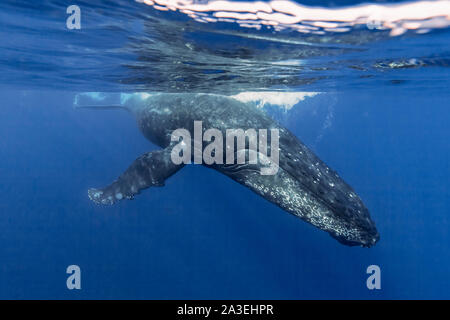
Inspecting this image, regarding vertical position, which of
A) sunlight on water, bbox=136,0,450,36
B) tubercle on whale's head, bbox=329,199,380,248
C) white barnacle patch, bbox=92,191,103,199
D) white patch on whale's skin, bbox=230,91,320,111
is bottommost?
tubercle on whale's head, bbox=329,199,380,248

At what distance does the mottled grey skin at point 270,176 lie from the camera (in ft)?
24.6

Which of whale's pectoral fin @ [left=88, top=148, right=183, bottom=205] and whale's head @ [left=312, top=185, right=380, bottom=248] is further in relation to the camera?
whale's pectoral fin @ [left=88, top=148, right=183, bottom=205]

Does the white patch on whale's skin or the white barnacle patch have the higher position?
the white patch on whale's skin

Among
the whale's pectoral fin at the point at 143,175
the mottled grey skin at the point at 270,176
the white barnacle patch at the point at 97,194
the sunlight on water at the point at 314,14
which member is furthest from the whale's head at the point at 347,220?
the white barnacle patch at the point at 97,194

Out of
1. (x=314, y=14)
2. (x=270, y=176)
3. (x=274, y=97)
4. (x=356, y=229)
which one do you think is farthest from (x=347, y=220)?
(x=274, y=97)

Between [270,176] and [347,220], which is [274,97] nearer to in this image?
[270,176]

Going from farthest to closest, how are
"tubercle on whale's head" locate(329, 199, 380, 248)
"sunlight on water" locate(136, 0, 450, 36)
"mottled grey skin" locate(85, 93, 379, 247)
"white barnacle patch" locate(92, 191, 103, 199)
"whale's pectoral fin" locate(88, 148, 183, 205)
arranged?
"white barnacle patch" locate(92, 191, 103, 199)
"whale's pectoral fin" locate(88, 148, 183, 205)
"sunlight on water" locate(136, 0, 450, 36)
"mottled grey skin" locate(85, 93, 379, 247)
"tubercle on whale's head" locate(329, 199, 380, 248)

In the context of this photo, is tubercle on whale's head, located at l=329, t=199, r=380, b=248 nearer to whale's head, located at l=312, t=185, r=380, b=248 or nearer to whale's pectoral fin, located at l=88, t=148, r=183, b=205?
whale's head, located at l=312, t=185, r=380, b=248

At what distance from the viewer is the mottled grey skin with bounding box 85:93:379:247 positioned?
24.6 ft

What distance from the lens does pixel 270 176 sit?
8.52 metres

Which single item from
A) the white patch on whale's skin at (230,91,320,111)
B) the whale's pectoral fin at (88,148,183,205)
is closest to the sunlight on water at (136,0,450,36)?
the whale's pectoral fin at (88,148,183,205)

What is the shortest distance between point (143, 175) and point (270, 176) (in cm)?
416

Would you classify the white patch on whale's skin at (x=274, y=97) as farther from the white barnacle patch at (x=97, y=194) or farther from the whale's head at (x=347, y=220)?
the whale's head at (x=347, y=220)

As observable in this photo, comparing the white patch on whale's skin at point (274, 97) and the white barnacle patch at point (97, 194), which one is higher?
the white patch on whale's skin at point (274, 97)
